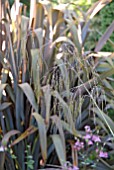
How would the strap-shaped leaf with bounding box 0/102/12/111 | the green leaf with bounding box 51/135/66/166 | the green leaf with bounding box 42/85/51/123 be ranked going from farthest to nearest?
the strap-shaped leaf with bounding box 0/102/12/111 < the green leaf with bounding box 42/85/51/123 < the green leaf with bounding box 51/135/66/166

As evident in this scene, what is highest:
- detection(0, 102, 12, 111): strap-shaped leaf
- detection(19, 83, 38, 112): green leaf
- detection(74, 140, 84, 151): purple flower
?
detection(19, 83, 38, 112): green leaf

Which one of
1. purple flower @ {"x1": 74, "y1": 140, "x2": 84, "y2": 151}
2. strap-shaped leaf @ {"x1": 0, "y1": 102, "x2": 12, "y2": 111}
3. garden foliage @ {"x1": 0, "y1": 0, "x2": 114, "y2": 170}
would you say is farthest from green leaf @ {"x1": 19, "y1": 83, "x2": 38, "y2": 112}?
purple flower @ {"x1": 74, "y1": 140, "x2": 84, "y2": 151}

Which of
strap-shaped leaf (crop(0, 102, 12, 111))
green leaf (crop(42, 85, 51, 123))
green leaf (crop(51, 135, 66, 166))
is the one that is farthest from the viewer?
strap-shaped leaf (crop(0, 102, 12, 111))

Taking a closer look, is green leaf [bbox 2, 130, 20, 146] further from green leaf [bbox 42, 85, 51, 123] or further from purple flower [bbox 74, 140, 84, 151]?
purple flower [bbox 74, 140, 84, 151]

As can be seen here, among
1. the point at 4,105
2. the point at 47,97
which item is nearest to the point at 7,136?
the point at 4,105

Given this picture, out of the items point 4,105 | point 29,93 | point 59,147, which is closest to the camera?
point 59,147

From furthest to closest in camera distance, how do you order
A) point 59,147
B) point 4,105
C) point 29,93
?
point 4,105
point 29,93
point 59,147

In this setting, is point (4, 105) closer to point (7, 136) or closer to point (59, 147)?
point (7, 136)

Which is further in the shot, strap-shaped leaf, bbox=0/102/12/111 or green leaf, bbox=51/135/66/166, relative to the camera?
Answer: strap-shaped leaf, bbox=0/102/12/111
